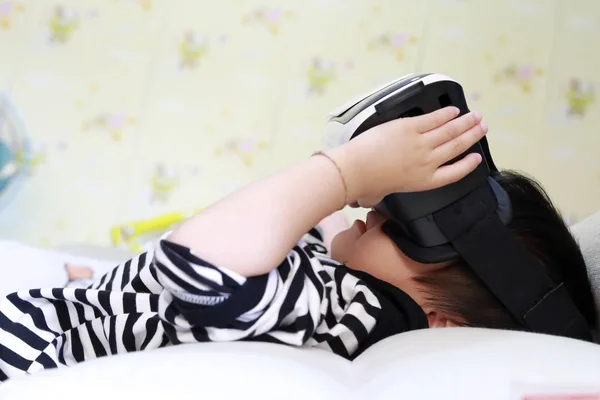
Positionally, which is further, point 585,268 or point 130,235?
point 130,235

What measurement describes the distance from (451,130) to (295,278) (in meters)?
0.25

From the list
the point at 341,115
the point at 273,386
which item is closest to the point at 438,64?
the point at 341,115

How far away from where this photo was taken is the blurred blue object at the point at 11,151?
1241 mm

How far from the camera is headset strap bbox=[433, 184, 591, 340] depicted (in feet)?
2.18

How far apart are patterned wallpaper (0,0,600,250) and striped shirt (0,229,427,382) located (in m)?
0.49

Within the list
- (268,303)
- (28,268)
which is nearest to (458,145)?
(268,303)

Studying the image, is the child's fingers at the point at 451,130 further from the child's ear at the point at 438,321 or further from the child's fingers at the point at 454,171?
the child's ear at the point at 438,321

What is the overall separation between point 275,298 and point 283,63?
32.4 inches

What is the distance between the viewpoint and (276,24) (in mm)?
1339

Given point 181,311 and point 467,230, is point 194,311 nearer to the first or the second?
point 181,311

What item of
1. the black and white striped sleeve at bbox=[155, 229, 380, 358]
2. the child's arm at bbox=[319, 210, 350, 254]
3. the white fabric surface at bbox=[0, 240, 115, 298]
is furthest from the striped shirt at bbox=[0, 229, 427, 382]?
the child's arm at bbox=[319, 210, 350, 254]

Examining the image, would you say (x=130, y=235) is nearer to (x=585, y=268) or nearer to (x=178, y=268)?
(x=178, y=268)

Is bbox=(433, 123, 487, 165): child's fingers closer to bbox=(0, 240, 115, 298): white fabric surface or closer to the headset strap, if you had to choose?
the headset strap

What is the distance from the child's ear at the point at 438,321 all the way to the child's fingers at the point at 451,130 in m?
0.21
